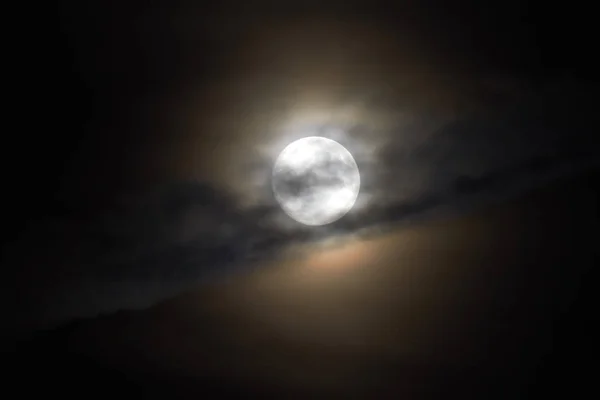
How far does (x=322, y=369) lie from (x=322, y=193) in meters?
1.48

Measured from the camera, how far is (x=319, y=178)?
507 centimetres

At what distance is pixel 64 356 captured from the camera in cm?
551

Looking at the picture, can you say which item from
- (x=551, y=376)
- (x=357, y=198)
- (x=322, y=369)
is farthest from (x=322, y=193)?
(x=551, y=376)

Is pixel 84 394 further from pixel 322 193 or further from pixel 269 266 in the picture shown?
pixel 322 193

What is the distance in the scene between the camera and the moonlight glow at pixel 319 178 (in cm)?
500

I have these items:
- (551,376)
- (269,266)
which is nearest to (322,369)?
(269,266)

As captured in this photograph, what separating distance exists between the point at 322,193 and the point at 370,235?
1.68ft

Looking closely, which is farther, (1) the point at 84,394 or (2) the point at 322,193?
(1) the point at 84,394

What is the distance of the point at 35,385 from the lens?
5.47 meters

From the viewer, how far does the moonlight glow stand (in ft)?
16.4

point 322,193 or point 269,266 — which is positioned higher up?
point 322,193

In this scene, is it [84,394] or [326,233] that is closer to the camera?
[326,233]

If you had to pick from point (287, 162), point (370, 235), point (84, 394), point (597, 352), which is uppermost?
point (287, 162)

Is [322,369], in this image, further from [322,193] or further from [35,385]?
[35,385]
